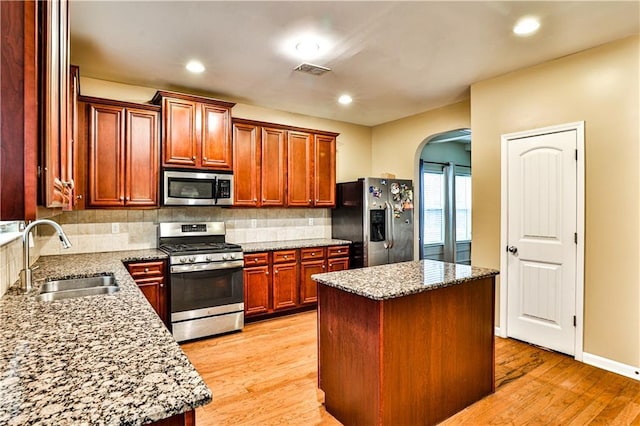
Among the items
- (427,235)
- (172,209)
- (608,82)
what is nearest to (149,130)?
(172,209)

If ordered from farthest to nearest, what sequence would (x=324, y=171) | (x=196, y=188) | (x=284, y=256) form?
(x=324, y=171) → (x=284, y=256) → (x=196, y=188)

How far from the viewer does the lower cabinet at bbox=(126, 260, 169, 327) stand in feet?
11.1

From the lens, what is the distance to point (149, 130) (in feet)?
12.1

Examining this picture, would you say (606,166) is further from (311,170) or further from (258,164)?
(258,164)

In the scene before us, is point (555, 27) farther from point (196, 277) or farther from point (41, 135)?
point (196, 277)

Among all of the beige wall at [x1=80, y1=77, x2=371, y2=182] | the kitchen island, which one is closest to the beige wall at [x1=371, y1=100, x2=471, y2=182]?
the beige wall at [x1=80, y1=77, x2=371, y2=182]

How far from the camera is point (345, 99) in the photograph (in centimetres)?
443

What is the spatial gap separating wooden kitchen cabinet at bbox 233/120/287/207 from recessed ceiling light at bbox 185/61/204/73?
2.81 feet

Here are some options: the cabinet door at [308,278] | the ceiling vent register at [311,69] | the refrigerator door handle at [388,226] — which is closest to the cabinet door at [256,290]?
the cabinet door at [308,278]

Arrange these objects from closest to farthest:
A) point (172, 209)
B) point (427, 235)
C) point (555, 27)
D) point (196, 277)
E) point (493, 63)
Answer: point (555, 27), point (493, 63), point (196, 277), point (172, 209), point (427, 235)

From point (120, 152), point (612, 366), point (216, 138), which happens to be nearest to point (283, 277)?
point (216, 138)

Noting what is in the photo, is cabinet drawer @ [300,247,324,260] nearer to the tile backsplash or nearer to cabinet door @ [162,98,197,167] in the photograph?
the tile backsplash

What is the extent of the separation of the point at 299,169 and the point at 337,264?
54.6 inches

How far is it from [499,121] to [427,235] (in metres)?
3.07
